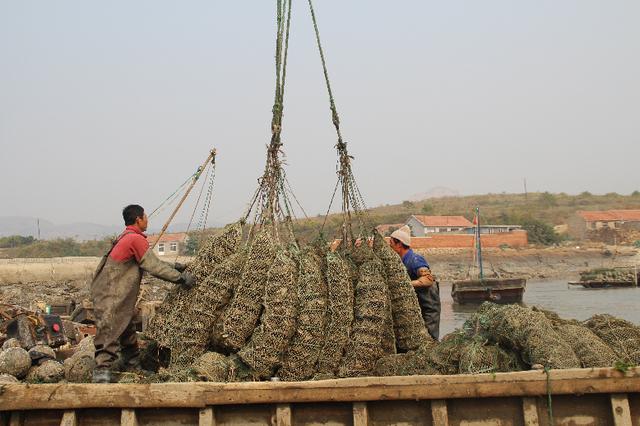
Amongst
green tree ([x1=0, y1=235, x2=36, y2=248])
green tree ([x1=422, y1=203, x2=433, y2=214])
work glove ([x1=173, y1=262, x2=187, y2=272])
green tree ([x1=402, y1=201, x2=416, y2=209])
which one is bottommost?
work glove ([x1=173, y1=262, x2=187, y2=272])

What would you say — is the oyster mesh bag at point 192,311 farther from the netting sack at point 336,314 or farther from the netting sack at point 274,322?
the netting sack at point 336,314

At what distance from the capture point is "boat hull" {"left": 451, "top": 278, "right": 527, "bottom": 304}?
130 feet

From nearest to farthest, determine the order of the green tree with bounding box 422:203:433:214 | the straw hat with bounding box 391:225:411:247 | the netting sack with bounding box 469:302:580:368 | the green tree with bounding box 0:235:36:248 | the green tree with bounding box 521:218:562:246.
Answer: the netting sack with bounding box 469:302:580:368 → the straw hat with bounding box 391:225:411:247 → the green tree with bounding box 521:218:562:246 → the green tree with bounding box 0:235:36:248 → the green tree with bounding box 422:203:433:214

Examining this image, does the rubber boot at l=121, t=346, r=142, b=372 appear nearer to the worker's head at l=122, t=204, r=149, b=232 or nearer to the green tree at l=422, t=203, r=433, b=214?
the worker's head at l=122, t=204, r=149, b=232

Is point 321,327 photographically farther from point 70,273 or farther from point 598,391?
point 70,273

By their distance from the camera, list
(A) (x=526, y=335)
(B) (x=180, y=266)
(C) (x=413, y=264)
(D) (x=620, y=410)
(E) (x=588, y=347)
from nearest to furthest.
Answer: (D) (x=620, y=410) < (E) (x=588, y=347) < (A) (x=526, y=335) < (B) (x=180, y=266) < (C) (x=413, y=264)

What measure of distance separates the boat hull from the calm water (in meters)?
0.72

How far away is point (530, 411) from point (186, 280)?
3.13 metres

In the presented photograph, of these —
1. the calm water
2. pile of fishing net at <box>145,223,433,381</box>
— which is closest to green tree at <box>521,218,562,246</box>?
the calm water

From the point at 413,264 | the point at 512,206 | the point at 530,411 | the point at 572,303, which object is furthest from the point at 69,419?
the point at 512,206

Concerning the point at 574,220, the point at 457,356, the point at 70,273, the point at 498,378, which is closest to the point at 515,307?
the point at 457,356

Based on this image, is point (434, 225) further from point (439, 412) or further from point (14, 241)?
point (439, 412)

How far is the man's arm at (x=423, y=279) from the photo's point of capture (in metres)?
6.49

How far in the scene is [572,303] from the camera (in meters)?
38.2
